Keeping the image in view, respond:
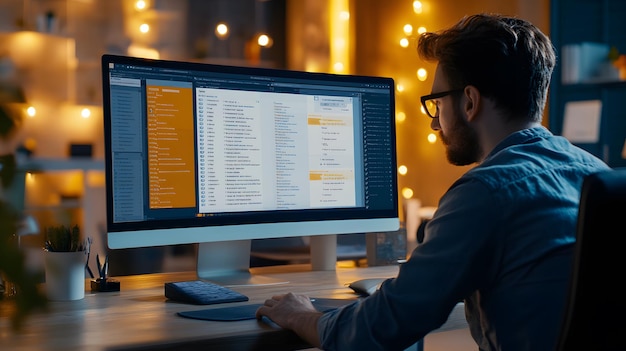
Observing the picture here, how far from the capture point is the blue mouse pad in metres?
1.30

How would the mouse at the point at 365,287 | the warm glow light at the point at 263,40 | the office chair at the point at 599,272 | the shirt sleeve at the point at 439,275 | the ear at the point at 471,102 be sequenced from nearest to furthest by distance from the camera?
the office chair at the point at 599,272, the shirt sleeve at the point at 439,275, the ear at the point at 471,102, the mouse at the point at 365,287, the warm glow light at the point at 263,40

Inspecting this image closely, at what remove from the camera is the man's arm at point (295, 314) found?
123cm

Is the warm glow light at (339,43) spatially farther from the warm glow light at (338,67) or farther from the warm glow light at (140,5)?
the warm glow light at (140,5)

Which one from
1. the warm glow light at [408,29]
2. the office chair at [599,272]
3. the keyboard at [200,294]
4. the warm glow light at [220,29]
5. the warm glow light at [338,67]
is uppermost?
the warm glow light at [220,29]

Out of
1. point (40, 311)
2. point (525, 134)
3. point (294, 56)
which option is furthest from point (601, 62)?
point (40, 311)

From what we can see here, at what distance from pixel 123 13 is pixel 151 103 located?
14.5ft

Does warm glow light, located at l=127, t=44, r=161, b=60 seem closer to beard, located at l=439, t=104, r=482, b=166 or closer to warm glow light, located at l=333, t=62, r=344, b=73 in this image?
warm glow light, located at l=333, t=62, r=344, b=73

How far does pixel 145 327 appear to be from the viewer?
1.24 meters

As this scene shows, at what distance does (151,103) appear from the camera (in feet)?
5.21

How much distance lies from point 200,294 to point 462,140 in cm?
59

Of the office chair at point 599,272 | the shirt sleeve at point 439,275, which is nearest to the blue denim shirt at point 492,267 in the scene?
the shirt sleeve at point 439,275

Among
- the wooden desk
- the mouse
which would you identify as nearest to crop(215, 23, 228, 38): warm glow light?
the wooden desk

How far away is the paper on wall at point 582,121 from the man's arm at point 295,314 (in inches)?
125

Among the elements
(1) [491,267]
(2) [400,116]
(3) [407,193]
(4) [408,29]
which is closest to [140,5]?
(4) [408,29]
